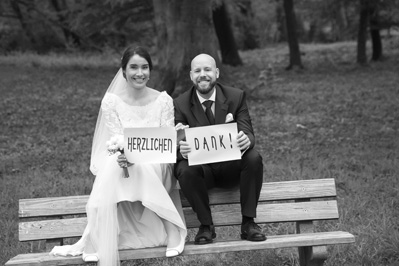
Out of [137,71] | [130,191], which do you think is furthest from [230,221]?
[137,71]

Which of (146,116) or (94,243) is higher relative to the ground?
(146,116)

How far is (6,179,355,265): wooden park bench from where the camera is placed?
14.1 feet

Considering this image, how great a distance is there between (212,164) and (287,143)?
17.4 ft

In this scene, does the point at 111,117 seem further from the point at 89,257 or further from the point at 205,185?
the point at 89,257

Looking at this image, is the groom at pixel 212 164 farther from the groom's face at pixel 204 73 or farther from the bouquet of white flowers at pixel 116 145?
the bouquet of white flowers at pixel 116 145

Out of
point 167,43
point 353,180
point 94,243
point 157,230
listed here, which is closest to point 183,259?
point 157,230

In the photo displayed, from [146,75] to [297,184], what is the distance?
1.42 metres

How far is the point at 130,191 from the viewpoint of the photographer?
450cm

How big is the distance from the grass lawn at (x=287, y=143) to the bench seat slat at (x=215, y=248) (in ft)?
2.95

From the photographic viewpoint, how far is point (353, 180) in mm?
7551

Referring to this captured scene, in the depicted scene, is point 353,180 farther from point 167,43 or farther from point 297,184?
point 167,43

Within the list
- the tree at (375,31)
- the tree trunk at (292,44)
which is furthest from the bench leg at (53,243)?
the tree at (375,31)

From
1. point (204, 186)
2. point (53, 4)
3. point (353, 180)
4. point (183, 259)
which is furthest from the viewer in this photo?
point (53, 4)

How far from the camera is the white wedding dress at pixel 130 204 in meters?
4.41
